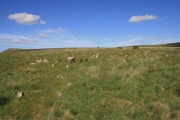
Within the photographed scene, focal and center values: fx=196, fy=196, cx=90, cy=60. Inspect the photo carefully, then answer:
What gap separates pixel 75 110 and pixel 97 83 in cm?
396

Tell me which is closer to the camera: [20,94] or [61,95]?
[61,95]

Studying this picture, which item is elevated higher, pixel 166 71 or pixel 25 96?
pixel 166 71

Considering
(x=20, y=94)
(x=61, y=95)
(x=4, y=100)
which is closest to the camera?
(x=4, y=100)

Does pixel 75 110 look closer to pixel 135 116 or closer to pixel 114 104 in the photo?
pixel 114 104

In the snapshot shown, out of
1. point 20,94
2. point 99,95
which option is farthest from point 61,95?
point 20,94

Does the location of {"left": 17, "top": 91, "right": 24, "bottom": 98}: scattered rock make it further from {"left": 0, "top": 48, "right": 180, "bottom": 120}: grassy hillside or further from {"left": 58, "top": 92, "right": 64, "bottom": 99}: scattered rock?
{"left": 58, "top": 92, "right": 64, "bottom": 99}: scattered rock

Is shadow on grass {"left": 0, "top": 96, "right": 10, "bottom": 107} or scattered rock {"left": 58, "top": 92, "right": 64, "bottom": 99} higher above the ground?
scattered rock {"left": 58, "top": 92, "right": 64, "bottom": 99}

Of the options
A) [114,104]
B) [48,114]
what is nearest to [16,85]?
[48,114]

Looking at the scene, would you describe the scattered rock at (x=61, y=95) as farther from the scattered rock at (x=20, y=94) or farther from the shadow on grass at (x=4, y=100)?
the shadow on grass at (x=4, y=100)

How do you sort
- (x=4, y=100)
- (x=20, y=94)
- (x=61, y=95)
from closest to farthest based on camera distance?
(x=4, y=100)
(x=61, y=95)
(x=20, y=94)

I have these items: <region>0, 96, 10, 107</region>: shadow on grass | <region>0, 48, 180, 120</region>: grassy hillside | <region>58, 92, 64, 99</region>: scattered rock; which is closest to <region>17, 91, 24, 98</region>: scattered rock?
<region>0, 48, 180, 120</region>: grassy hillside

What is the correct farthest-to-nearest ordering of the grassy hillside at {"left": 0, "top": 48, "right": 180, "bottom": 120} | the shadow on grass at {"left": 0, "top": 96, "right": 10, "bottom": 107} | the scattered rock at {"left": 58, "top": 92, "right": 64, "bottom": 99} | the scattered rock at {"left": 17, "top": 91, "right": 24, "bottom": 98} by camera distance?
1. the scattered rock at {"left": 17, "top": 91, "right": 24, "bottom": 98}
2. the scattered rock at {"left": 58, "top": 92, "right": 64, "bottom": 99}
3. the shadow on grass at {"left": 0, "top": 96, "right": 10, "bottom": 107}
4. the grassy hillside at {"left": 0, "top": 48, "right": 180, "bottom": 120}

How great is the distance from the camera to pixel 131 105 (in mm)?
10797

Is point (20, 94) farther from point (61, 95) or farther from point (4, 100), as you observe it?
point (61, 95)
